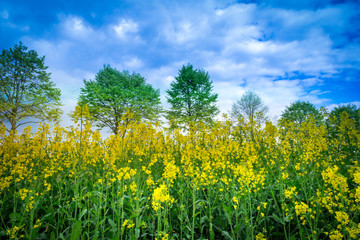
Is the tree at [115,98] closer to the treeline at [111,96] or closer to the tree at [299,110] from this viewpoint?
the treeline at [111,96]

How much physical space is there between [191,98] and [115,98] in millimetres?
9293

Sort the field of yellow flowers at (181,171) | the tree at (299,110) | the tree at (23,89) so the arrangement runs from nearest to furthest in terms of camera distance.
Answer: the field of yellow flowers at (181,171) < the tree at (23,89) < the tree at (299,110)

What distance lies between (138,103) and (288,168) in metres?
20.1

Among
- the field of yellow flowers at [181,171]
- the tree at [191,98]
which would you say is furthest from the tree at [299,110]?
the field of yellow flowers at [181,171]

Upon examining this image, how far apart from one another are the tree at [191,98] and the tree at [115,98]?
3030 millimetres

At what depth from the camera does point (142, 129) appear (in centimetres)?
502

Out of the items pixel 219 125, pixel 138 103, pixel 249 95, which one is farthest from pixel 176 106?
pixel 219 125

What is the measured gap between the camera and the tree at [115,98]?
2175 cm

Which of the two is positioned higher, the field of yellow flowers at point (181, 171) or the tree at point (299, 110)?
the tree at point (299, 110)

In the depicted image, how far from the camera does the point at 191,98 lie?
22516mm

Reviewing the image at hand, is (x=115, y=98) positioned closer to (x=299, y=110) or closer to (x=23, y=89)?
(x=23, y=89)

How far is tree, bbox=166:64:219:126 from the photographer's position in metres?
22.1

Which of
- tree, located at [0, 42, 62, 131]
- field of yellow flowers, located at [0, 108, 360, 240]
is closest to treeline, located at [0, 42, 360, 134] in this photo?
tree, located at [0, 42, 62, 131]

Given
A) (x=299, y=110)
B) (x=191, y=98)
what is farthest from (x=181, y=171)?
(x=299, y=110)
